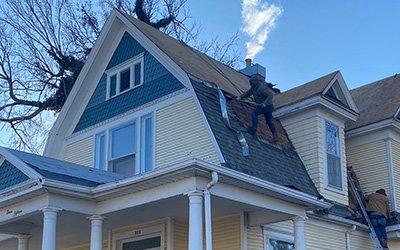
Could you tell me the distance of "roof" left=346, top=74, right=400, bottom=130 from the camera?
16.0 metres

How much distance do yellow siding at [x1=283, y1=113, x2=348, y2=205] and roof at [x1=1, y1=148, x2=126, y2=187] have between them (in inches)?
185

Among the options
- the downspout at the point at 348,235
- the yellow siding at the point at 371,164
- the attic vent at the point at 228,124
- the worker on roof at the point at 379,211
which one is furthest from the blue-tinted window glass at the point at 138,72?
the worker on roof at the point at 379,211

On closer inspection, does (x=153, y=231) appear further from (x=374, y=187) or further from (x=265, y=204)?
(x=374, y=187)

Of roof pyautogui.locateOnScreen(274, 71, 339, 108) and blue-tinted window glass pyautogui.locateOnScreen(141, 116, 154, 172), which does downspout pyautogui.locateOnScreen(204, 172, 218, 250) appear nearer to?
blue-tinted window glass pyautogui.locateOnScreen(141, 116, 154, 172)

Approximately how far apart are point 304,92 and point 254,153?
3.14m

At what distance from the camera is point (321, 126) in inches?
561

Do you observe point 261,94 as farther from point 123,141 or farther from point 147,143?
point 123,141

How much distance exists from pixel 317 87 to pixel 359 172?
3.19 meters

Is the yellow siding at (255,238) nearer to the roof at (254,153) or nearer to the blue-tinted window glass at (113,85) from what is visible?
the roof at (254,153)

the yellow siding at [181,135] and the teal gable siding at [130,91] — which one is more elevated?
the teal gable siding at [130,91]

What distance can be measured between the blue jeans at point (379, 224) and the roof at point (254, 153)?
2.00m

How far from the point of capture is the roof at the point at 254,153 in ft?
38.4

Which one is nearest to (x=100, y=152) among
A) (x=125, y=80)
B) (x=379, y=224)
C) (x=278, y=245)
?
(x=125, y=80)

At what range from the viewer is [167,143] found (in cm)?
1335
